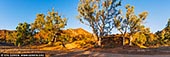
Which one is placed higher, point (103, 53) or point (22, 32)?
point (22, 32)

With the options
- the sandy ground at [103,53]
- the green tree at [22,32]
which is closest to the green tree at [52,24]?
the green tree at [22,32]

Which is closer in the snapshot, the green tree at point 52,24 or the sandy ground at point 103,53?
the sandy ground at point 103,53

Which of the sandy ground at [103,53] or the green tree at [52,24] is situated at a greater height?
the green tree at [52,24]

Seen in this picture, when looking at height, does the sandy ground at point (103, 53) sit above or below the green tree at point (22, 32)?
below

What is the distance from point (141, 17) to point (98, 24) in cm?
1531

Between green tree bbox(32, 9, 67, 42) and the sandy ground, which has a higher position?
green tree bbox(32, 9, 67, 42)

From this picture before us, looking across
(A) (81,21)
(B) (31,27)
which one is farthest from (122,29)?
(B) (31,27)

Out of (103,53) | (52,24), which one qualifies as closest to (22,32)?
(52,24)

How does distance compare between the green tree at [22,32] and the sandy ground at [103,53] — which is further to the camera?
the green tree at [22,32]

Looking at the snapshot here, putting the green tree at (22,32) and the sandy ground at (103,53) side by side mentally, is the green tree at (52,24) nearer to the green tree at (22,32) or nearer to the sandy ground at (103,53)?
the green tree at (22,32)

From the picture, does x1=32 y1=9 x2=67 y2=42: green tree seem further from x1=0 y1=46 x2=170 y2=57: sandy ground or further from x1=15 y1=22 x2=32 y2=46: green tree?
x1=0 y1=46 x2=170 y2=57: sandy ground

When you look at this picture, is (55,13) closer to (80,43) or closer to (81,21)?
(80,43)

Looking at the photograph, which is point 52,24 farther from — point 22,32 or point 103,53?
point 103,53

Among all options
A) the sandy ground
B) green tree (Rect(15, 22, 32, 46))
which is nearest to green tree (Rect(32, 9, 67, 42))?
green tree (Rect(15, 22, 32, 46))
